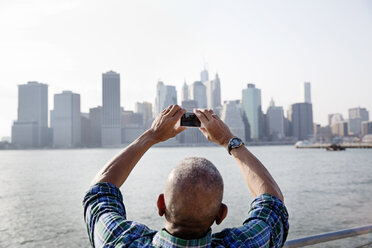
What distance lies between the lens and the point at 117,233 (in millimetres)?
1464

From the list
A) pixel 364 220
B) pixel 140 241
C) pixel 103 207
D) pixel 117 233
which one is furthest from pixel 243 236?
pixel 364 220

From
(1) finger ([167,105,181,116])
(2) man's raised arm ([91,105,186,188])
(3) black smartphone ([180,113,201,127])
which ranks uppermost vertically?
(1) finger ([167,105,181,116])

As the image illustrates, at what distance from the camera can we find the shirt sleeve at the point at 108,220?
1.46m

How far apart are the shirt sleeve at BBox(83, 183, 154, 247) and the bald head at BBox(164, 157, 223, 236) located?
0.68 feet

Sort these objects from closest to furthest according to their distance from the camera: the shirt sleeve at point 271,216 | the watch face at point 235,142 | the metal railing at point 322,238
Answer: the shirt sleeve at point 271,216
the watch face at point 235,142
the metal railing at point 322,238

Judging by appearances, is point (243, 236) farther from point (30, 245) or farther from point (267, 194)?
point (30, 245)

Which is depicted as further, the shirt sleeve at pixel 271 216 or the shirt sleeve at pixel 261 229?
the shirt sleeve at pixel 271 216

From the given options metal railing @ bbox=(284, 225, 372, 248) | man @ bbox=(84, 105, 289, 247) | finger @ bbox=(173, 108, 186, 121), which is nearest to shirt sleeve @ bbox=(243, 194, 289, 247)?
man @ bbox=(84, 105, 289, 247)

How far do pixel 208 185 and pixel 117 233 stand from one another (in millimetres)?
483

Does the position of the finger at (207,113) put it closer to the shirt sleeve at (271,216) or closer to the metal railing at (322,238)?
the shirt sleeve at (271,216)

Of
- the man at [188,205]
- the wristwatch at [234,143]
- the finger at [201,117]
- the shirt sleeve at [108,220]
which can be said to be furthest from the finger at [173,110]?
the shirt sleeve at [108,220]

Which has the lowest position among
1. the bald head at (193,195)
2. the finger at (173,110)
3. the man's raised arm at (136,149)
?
the bald head at (193,195)

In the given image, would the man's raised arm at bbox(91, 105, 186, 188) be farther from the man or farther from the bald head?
the bald head

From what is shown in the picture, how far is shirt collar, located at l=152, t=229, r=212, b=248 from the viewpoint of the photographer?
1351mm
